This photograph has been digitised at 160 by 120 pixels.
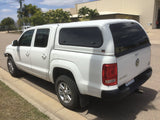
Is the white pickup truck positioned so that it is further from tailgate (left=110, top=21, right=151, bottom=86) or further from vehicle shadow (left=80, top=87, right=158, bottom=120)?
vehicle shadow (left=80, top=87, right=158, bottom=120)

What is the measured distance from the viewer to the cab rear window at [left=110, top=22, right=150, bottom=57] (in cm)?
287

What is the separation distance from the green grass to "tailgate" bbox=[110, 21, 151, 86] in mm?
1891

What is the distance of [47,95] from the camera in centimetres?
440

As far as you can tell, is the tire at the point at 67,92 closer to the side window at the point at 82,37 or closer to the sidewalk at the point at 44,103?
the sidewalk at the point at 44,103

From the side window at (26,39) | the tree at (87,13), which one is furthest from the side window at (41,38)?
the tree at (87,13)

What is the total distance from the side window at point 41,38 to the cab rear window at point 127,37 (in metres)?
1.85

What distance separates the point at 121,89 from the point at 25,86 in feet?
11.1

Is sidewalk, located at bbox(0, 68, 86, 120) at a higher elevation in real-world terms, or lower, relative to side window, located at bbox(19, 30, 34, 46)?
lower

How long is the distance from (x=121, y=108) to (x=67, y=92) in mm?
1316

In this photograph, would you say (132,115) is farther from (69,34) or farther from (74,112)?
(69,34)

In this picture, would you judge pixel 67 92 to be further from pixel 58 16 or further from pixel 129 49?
pixel 58 16

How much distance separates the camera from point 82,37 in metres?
3.18

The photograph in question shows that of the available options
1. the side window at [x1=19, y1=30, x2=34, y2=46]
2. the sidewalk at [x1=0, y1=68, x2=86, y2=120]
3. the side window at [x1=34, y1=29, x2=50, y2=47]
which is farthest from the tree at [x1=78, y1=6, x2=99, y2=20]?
the side window at [x1=34, y1=29, x2=50, y2=47]

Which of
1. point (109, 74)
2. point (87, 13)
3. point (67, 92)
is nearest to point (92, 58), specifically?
point (109, 74)
